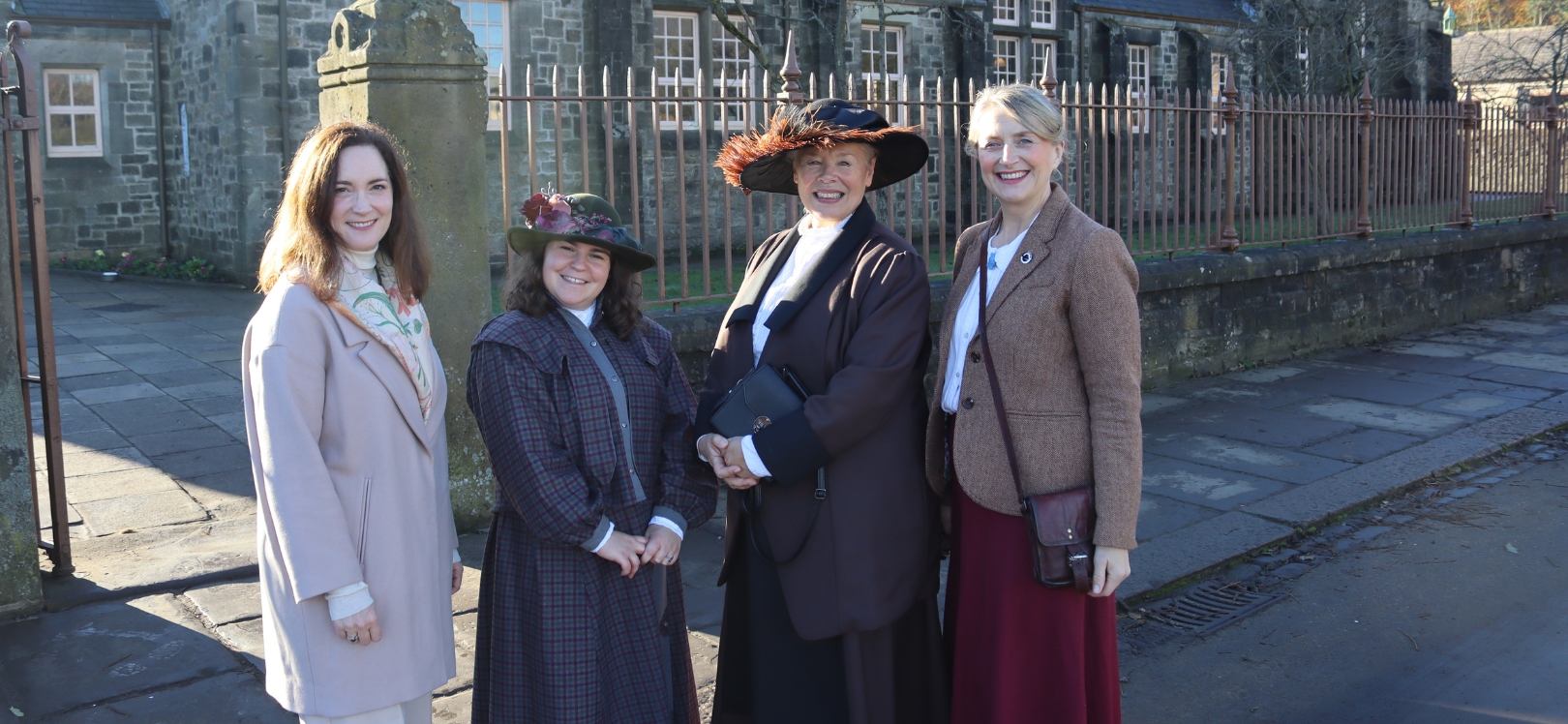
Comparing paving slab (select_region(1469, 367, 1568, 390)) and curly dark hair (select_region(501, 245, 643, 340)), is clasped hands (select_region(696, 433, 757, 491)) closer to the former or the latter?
curly dark hair (select_region(501, 245, 643, 340))

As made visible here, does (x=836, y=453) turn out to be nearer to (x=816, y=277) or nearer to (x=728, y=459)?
(x=728, y=459)

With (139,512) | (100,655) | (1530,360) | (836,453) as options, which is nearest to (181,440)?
(139,512)

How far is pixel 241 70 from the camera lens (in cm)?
1390

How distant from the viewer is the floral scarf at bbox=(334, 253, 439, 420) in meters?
2.55

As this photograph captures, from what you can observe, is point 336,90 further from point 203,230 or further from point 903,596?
point 203,230

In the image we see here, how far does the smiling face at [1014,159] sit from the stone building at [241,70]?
400 inches

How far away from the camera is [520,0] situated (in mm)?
15594

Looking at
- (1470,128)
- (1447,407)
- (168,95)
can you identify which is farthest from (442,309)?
(168,95)

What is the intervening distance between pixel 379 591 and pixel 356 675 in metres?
0.18

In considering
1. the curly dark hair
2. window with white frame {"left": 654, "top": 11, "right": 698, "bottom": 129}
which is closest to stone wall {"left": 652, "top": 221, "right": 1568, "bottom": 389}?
the curly dark hair

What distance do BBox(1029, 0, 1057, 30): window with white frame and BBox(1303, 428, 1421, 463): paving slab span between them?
1666cm

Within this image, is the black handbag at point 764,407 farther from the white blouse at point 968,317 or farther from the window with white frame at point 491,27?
the window with white frame at point 491,27

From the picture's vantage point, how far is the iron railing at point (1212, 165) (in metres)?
6.55

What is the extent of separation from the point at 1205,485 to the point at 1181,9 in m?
20.8
